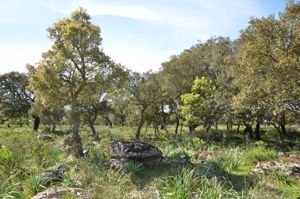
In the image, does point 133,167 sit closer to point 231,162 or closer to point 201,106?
point 231,162

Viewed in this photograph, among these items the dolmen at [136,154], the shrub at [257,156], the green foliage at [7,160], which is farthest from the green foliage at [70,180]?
the shrub at [257,156]

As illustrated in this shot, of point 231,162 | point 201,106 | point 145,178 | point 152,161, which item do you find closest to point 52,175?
point 145,178

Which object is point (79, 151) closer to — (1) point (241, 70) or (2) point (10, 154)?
(2) point (10, 154)

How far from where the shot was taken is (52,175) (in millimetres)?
11469

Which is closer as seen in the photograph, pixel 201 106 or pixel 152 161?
pixel 152 161

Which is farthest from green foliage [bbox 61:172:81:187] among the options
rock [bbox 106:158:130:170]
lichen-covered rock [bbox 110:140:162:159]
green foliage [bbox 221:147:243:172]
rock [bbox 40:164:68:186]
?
green foliage [bbox 221:147:243:172]

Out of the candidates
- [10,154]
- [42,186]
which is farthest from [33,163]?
[42,186]

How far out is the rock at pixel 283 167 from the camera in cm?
1569

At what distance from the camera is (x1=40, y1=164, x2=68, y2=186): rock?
10941 mm

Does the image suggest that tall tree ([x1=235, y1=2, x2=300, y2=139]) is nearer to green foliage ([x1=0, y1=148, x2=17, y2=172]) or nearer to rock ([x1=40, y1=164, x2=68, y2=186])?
rock ([x1=40, y1=164, x2=68, y2=186])

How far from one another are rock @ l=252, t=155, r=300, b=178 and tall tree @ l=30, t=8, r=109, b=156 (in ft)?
33.7

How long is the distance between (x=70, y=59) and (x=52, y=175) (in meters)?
11.0

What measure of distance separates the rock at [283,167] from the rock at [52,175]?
8.64 metres

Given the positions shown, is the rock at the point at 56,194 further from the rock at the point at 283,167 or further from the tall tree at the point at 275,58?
the tall tree at the point at 275,58
